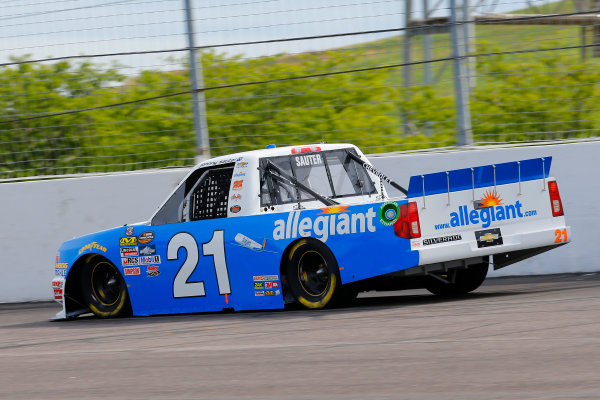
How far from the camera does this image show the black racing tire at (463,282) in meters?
10.4

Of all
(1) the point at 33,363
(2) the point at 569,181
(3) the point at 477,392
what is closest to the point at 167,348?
(1) the point at 33,363

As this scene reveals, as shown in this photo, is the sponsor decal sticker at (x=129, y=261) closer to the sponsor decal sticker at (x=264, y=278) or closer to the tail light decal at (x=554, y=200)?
the sponsor decal sticker at (x=264, y=278)

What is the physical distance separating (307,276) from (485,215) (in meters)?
1.73

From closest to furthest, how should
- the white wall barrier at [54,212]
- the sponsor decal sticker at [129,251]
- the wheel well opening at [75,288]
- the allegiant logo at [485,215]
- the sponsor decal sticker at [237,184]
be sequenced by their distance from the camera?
the allegiant logo at [485,215], the sponsor decal sticker at [237,184], the sponsor decal sticker at [129,251], the wheel well opening at [75,288], the white wall barrier at [54,212]

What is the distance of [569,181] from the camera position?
38.7 feet

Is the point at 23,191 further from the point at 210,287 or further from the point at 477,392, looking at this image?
the point at 477,392

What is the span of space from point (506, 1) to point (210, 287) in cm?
538

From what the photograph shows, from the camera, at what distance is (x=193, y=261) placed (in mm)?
10211

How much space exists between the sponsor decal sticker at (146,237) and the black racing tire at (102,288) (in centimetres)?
60

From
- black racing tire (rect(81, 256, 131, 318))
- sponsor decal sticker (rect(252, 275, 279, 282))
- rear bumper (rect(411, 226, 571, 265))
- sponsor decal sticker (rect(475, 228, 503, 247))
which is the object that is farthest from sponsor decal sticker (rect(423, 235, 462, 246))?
black racing tire (rect(81, 256, 131, 318))

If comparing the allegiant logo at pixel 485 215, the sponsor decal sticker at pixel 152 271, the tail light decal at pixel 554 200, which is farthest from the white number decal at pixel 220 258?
the tail light decal at pixel 554 200

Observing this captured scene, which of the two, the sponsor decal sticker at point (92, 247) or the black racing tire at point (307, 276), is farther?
the sponsor decal sticker at point (92, 247)

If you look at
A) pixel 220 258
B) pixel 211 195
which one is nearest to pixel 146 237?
pixel 211 195

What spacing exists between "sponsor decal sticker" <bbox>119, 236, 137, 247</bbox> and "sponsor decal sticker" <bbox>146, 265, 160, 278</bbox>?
31 centimetres
